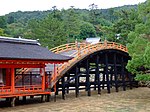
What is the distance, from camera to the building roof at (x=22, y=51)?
1729cm

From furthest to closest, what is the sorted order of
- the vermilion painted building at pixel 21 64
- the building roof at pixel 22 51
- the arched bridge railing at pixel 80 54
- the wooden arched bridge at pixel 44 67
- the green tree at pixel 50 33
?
the green tree at pixel 50 33, the arched bridge railing at pixel 80 54, the wooden arched bridge at pixel 44 67, the vermilion painted building at pixel 21 64, the building roof at pixel 22 51

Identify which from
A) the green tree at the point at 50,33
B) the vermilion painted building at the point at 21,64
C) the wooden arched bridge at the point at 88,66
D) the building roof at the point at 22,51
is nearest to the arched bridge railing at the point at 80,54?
the wooden arched bridge at the point at 88,66

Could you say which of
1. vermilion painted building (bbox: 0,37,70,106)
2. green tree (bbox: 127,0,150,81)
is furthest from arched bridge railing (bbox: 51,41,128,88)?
green tree (bbox: 127,0,150,81)

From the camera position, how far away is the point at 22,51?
1875cm

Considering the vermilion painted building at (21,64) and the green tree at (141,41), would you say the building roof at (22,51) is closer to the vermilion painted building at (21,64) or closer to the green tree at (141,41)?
the vermilion painted building at (21,64)

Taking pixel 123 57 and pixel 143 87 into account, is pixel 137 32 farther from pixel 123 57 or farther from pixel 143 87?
pixel 143 87

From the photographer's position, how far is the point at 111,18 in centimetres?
10675

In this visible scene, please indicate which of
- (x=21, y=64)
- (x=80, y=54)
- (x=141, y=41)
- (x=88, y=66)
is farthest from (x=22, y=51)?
(x=141, y=41)

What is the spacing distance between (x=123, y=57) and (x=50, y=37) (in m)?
18.7

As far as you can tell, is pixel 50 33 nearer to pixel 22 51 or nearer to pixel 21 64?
pixel 22 51

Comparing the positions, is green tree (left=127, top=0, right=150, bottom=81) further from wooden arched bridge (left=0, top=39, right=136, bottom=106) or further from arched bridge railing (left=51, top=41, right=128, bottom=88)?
wooden arched bridge (left=0, top=39, right=136, bottom=106)

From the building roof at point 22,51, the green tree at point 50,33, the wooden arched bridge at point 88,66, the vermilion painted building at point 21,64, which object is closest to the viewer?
the building roof at point 22,51

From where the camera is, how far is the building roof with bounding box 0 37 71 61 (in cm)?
1729

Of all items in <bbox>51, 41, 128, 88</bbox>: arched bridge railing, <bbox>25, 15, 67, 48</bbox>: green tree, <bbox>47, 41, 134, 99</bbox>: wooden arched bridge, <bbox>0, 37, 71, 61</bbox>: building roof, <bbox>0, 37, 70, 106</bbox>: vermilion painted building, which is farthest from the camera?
<bbox>25, 15, 67, 48</bbox>: green tree
